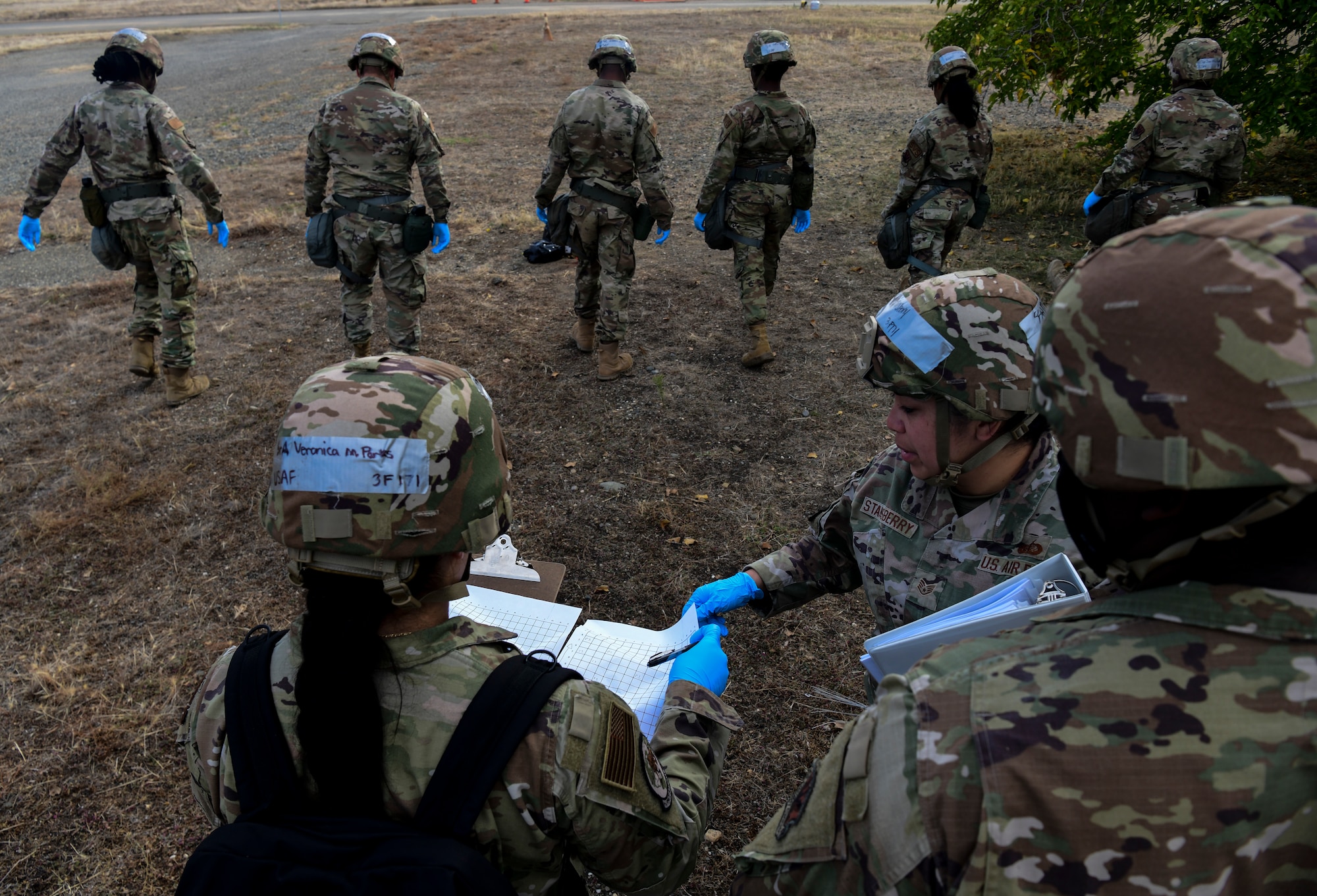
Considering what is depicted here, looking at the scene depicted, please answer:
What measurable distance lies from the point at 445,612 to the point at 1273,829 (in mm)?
1263

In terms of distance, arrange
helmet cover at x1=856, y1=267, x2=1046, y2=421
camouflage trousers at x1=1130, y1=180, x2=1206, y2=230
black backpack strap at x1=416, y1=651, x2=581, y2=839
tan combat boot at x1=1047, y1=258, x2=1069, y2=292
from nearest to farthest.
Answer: black backpack strap at x1=416, y1=651, x2=581, y2=839 → helmet cover at x1=856, y1=267, x2=1046, y2=421 → camouflage trousers at x1=1130, y1=180, x2=1206, y2=230 → tan combat boot at x1=1047, y1=258, x2=1069, y2=292

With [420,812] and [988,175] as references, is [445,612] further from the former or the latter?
[988,175]

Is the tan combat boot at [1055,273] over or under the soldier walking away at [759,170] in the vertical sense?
under

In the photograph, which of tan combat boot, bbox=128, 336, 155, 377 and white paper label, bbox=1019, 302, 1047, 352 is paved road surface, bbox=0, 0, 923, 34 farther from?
white paper label, bbox=1019, 302, 1047, 352

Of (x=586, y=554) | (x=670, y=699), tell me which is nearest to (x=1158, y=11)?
(x=586, y=554)

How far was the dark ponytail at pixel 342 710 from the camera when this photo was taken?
130 cm

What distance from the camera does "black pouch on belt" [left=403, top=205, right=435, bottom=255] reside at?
5.57 m

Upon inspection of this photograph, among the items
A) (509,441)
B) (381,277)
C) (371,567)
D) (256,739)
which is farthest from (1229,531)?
(381,277)

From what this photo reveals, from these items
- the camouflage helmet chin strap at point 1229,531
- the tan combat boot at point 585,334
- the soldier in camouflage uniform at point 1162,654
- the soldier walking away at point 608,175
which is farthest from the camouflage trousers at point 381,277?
the camouflage helmet chin strap at point 1229,531

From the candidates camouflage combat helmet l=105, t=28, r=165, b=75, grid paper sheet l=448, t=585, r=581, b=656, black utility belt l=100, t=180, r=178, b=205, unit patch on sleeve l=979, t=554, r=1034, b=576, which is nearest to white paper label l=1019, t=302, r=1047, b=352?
unit patch on sleeve l=979, t=554, r=1034, b=576

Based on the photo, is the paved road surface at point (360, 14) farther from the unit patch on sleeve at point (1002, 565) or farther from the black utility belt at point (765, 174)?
the unit patch on sleeve at point (1002, 565)

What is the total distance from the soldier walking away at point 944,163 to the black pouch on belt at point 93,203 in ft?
18.8

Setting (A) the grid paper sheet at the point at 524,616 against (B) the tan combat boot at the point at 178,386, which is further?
(B) the tan combat boot at the point at 178,386

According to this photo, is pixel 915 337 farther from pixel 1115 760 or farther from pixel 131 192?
pixel 131 192
